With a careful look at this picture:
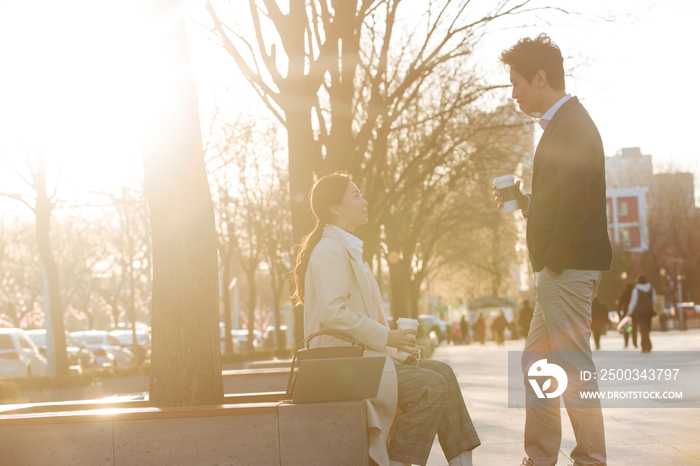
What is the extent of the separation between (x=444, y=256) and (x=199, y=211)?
37849 mm

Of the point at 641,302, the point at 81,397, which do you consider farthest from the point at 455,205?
the point at 81,397

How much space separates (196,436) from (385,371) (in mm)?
1059

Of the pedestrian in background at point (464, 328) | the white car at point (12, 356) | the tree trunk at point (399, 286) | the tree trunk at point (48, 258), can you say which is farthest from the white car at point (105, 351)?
the pedestrian in background at point (464, 328)

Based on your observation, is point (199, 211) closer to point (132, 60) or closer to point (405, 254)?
point (132, 60)

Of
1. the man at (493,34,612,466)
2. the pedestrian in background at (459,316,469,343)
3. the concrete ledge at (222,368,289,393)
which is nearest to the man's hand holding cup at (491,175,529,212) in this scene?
the man at (493,34,612,466)

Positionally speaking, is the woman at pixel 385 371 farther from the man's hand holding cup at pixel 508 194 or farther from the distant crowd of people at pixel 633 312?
the distant crowd of people at pixel 633 312

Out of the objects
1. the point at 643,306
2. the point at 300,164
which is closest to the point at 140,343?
the point at 643,306

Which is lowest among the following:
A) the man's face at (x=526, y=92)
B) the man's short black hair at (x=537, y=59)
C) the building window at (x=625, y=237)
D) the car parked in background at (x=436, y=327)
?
the car parked in background at (x=436, y=327)

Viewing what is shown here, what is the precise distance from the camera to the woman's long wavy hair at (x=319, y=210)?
189 inches

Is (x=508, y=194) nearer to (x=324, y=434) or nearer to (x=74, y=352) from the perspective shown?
(x=324, y=434)

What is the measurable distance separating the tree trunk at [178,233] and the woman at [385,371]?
2.66 ft

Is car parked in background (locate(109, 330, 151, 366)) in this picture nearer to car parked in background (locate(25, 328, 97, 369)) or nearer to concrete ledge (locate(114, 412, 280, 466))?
car parked in background (locate(25, 328, 97, 369))

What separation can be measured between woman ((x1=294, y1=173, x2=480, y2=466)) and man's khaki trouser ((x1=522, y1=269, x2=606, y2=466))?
40 cm

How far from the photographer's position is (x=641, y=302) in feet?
57.7
